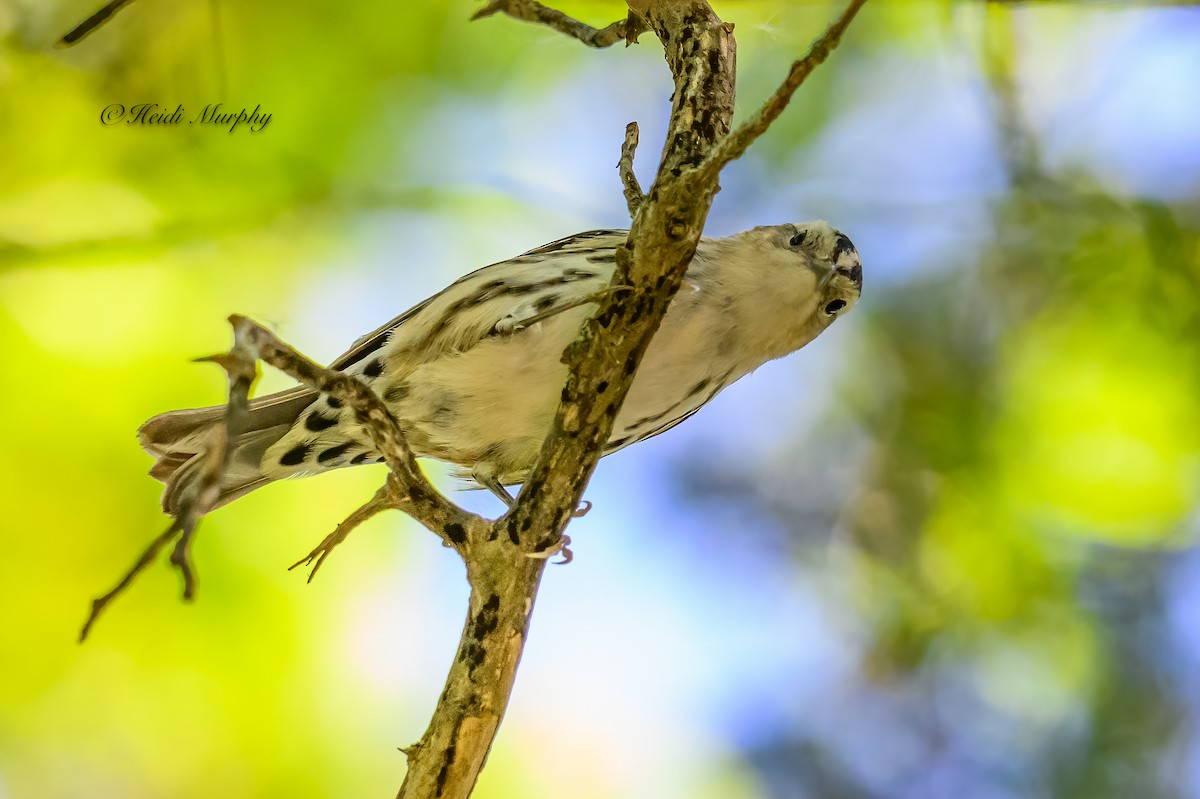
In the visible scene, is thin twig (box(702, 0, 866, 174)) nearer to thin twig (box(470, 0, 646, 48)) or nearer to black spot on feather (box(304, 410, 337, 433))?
thin twig (box(470, 0, 646, 48))

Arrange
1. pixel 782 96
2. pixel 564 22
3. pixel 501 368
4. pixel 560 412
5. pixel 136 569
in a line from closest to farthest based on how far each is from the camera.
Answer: pixel 136 569 < pixel 782 96 < pixel 560 412 < pixel 564 22 < pixel 501 368

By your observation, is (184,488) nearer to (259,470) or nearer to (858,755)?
(259,470)

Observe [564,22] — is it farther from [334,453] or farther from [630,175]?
[334,453]

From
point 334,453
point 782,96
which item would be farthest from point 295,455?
point 782,96

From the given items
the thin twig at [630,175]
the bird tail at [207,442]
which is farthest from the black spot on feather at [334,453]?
the thin twig at [630,175]

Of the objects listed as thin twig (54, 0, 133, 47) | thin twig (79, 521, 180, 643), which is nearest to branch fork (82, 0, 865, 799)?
thin twig (79, 521, 180, 643)
